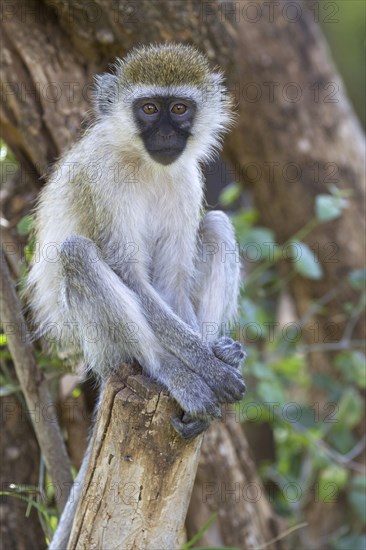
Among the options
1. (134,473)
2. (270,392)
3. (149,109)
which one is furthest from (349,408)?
(149,109)

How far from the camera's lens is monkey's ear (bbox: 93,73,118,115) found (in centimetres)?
506

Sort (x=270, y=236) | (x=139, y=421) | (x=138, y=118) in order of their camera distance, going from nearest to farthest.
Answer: (x=139, y=421) → (x=138, y=118) → (x=270, y=236)

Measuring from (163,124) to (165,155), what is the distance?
20 centimetres

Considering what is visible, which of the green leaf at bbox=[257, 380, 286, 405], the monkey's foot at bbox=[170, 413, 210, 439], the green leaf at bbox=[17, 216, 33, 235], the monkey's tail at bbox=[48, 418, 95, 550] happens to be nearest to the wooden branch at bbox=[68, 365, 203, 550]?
the monkey's foot at bbox=[170, 413, 210, 439]

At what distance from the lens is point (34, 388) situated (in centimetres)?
510

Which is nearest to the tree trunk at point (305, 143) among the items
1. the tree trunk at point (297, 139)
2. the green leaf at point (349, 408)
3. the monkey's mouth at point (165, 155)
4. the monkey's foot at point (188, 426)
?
the tree trunk at point (297, 139)

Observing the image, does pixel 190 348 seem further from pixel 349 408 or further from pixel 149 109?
pixel 349 408

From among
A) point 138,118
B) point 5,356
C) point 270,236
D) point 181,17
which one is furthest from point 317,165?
point 5,356

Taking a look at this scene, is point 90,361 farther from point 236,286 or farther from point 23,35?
point 23,35

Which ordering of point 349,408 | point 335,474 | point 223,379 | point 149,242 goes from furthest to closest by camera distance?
point 349,408, point 335,474, point 149,242, point 223,379

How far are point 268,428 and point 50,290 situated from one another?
442 centimetres

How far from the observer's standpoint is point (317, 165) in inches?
296

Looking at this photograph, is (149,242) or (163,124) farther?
(149,242)

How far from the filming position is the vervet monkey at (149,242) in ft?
15.1
